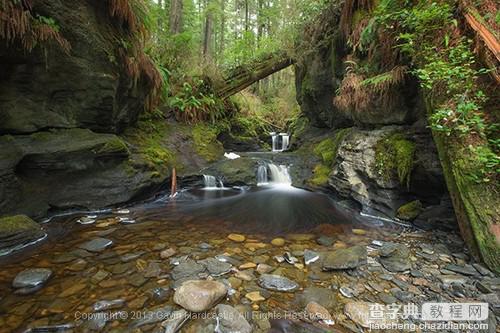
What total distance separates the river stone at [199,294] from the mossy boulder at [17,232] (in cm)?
249

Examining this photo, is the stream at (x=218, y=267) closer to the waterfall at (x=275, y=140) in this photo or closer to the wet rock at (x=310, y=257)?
the wet rock at (x=310, y=257)

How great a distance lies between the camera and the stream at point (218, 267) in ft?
7.18

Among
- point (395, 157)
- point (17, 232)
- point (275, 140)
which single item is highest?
point (275, 140)

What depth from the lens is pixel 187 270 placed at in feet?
9.30

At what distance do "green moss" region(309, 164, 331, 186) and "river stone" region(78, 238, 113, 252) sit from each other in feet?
16.4

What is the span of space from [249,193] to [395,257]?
4.06 meters

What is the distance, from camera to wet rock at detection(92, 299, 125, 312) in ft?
7.29

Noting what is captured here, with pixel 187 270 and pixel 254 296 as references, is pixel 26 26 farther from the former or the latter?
pixel 254 296

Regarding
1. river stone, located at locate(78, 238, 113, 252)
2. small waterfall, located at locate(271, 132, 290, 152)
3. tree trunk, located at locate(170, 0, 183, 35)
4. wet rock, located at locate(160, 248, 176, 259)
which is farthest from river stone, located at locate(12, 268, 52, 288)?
small waterfall, located at locate(271, 132, 290, 152)

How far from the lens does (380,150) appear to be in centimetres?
506

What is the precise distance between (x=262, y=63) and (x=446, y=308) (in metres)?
9.00

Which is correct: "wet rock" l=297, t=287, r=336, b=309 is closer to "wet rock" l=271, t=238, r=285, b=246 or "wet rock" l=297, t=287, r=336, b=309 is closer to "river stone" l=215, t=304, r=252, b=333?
"river stone" l=215, t=304, r=252, b=333

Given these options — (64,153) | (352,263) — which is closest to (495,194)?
(352,263)

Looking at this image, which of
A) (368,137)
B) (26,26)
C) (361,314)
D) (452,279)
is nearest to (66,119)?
(26,26)
